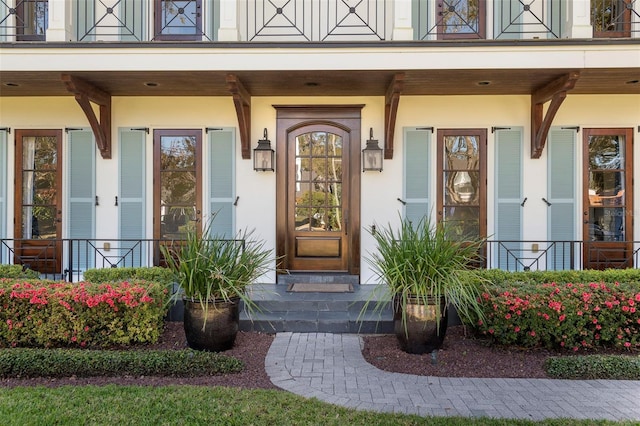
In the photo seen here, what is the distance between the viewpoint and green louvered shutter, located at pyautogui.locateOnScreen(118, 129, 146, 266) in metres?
6.47

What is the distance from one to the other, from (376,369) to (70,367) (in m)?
2.63

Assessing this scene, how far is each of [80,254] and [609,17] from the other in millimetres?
9045

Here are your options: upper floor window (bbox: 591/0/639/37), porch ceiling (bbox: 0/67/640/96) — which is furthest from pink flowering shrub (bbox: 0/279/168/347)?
upper floor window (bbox: 591/0/639/37)

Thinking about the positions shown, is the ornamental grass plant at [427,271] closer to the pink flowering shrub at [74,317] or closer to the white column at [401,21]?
the pink flowering shrub at [74,317]

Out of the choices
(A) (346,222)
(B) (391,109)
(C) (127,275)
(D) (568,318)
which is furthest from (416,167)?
(C) (127,275)

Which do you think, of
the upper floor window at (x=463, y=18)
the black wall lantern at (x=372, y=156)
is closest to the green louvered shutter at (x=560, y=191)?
the upper floor window at (x=463, y=18)

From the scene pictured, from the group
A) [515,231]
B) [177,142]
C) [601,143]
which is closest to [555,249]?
[515,231]

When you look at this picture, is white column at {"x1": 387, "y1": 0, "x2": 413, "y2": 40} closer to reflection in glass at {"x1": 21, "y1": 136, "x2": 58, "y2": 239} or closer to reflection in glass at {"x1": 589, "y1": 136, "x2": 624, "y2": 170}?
reflection in glass at {"x1": 589, "y1": 136, "x2": 624, "y2": 170}

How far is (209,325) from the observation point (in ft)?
12.8

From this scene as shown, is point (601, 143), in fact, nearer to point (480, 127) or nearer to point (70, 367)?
point (480, 127)

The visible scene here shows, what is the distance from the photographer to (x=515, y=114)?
6363 millimetres

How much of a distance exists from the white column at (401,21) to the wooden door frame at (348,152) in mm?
1230

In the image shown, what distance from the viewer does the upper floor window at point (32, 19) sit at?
6500 mm

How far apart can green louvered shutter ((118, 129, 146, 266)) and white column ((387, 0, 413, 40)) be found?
13.6ft
